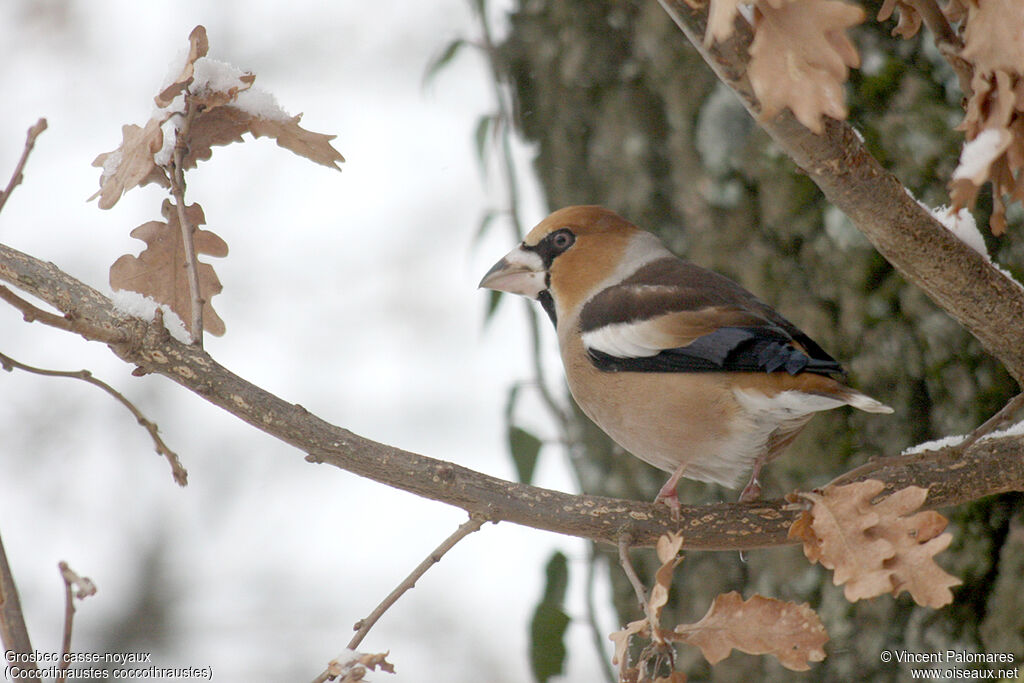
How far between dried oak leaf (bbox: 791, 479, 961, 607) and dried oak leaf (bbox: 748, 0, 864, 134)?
608mm

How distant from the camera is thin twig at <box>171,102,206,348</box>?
1.79 m

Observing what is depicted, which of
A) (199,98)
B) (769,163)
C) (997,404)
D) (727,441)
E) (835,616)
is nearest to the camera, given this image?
(199,98)

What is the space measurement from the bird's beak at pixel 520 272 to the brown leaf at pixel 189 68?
125 cm

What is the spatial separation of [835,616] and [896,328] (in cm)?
81

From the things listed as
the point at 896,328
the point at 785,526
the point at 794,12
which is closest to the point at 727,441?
the point at 785,526

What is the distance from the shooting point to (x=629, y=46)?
3.21 m

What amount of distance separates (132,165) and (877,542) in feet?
4.88

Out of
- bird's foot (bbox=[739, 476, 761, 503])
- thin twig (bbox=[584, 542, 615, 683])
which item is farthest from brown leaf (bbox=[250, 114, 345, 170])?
thin twig (bbox=[584, 542, 615, 683])

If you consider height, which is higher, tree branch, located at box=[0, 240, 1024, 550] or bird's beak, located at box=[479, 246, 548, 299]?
bird's beak, located at box=[479, 246, 548, 299]

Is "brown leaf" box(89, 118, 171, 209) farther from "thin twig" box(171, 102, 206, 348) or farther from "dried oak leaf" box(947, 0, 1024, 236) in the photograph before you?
"dried oak leaf" box(947, 0, 1024, 236)

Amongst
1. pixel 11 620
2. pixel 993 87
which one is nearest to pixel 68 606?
pixel 11 620

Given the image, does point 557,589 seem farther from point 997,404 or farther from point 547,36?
point 547,36

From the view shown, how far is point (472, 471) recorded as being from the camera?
188cm

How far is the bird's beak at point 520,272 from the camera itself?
9.71 ft
